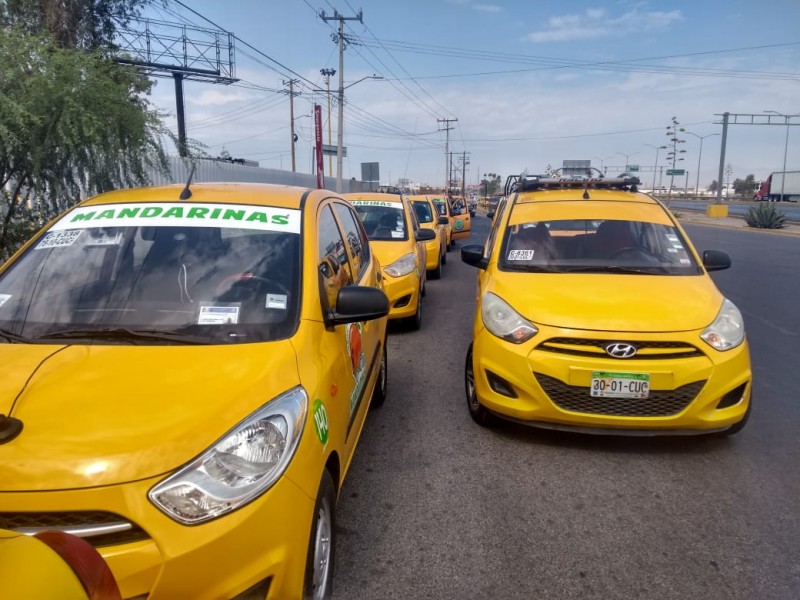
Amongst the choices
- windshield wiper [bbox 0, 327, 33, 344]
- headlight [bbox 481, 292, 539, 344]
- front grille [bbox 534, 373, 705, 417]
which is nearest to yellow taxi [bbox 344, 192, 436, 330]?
headlight [bbox 481, 292, 539, 344]

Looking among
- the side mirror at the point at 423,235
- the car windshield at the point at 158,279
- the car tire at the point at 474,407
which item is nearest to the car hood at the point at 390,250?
the side mirror at the point at 423,235

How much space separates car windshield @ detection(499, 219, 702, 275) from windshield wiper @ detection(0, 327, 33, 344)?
343cm

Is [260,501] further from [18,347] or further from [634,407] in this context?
[634,407]

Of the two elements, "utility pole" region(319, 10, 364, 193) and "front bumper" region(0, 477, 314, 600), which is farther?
"utility pole" region(319, 10, 364, 193)

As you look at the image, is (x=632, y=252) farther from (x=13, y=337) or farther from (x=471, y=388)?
(x=13, y=337)

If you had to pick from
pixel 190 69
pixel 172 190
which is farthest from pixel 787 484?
pixel 190 69

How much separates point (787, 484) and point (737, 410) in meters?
0.49

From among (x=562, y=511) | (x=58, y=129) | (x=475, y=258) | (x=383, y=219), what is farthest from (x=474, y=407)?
(x=58, y=129)

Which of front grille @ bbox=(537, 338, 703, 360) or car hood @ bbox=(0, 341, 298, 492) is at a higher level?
car hood @ bbox=(0, 341, 298, 492)

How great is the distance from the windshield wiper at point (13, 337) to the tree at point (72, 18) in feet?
19.1

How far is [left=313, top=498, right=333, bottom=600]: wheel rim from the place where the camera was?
2.32 meters

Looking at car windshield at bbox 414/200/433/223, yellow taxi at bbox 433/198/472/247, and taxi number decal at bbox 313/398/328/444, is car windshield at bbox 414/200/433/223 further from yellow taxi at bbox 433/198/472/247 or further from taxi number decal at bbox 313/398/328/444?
taxi number decal at bbox 313/398/328/444

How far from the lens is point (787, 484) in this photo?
3604 millimetres

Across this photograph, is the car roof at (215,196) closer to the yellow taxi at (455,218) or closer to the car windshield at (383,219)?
the car windshield at (383,219)
